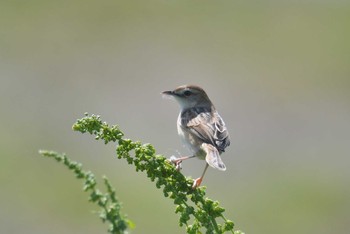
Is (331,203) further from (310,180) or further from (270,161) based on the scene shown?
(270,161)

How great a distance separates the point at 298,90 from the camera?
2359 cm

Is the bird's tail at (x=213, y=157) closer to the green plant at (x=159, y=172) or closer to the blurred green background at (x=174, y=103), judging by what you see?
the green plant at (x=159, y=172)

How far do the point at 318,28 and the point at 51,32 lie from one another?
25.3 ft

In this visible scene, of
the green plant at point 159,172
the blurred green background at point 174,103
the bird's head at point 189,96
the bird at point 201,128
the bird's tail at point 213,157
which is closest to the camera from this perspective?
the green plant at point 159,172

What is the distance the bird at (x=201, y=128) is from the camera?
720 cm

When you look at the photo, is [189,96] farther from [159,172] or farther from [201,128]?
[159,172]

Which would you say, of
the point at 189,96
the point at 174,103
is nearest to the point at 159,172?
the point at 189,96

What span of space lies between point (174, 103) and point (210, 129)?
13.8m

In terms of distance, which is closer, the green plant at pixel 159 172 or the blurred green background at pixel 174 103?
the green plant at pixel 159 172

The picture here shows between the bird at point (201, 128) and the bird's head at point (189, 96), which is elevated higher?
the bird's head at point (189, 96)

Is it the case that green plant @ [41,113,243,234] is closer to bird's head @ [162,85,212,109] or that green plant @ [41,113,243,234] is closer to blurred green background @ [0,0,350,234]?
bird's head @ [162,85,212,109]

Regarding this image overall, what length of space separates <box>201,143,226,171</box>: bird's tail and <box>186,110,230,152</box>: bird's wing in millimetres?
86

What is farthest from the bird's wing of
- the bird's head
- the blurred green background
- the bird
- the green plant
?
the blurred green background

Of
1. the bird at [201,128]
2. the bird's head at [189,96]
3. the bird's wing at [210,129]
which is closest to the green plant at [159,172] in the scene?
the bird at [201,128]
